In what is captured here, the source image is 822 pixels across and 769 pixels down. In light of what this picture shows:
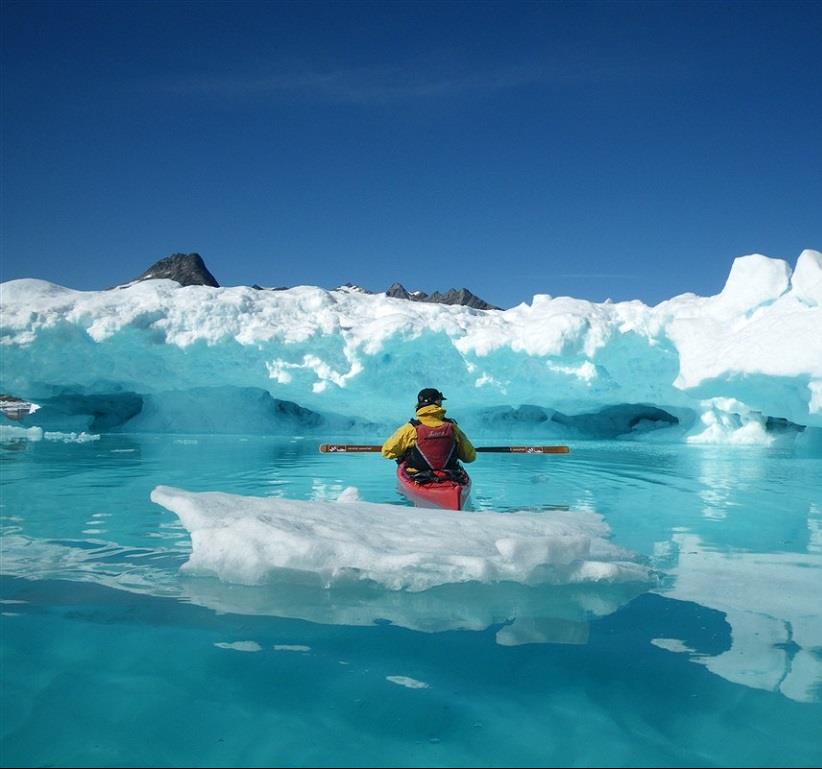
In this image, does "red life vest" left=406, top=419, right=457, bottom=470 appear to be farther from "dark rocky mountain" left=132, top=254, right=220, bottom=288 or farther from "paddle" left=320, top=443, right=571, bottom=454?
"dark rocky mountain" left=132, top=254, right=220, bottom=288

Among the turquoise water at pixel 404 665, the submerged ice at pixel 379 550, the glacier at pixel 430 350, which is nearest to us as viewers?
the turquoise water at pixel 404 665

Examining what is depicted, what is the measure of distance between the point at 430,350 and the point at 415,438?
12.6 meters

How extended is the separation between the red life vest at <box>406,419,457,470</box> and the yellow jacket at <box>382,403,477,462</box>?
0.06 metres

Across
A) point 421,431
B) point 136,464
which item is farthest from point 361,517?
point 136,464

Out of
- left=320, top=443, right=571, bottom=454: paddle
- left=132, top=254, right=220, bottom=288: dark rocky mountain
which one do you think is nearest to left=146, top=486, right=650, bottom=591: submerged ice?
left=320, top=443, right=571, bottom=454: paddle

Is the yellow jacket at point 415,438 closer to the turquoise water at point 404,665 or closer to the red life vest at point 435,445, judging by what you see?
the red life vest at point 435,445

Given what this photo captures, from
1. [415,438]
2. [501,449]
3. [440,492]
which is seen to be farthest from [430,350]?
[440,492]

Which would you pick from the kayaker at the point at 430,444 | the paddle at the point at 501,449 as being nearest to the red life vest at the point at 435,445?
the kayaker at the point at 430,444

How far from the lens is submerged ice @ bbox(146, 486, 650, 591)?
3562mm

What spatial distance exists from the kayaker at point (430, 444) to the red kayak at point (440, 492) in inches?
3.8

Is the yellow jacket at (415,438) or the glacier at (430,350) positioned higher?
the glacier at (430,350)

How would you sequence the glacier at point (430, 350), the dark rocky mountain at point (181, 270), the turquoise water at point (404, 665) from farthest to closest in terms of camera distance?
1. the dark rocky mountain at point (181, 270)
2. the glacier at point (430, 350)
3. the turquoise water at point (404, 665)

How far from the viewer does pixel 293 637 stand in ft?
9.96

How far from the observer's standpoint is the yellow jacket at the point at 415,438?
6336 mm
